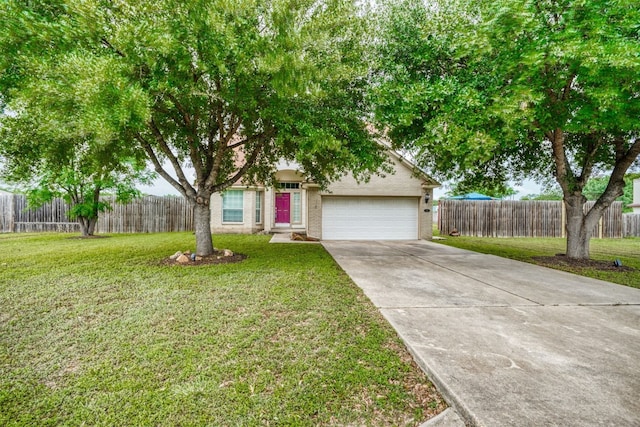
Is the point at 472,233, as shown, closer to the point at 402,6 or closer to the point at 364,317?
the point at 402,6

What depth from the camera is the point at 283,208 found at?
48.9 feet

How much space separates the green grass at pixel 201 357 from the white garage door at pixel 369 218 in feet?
24.3

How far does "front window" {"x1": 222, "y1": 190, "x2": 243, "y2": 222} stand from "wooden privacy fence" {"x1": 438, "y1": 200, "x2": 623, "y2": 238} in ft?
33.8

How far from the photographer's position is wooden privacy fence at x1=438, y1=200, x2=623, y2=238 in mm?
15203

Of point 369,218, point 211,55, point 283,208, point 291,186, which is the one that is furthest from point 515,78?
point 283,208

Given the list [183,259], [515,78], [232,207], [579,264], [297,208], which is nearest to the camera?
[515,78]

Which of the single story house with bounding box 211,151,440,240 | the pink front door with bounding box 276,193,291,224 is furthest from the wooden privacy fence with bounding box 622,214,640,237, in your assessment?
the pink front door with bounding box 276,193,291,224

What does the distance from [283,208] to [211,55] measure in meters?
10.4

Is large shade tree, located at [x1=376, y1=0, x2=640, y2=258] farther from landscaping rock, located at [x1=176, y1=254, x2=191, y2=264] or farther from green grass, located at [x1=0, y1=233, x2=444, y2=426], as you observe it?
landscaping rock, located at [x1=176, y1=254, x2=191, y2=264]

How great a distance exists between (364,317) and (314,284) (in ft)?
5.14

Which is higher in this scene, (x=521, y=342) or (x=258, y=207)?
(x=258, y=207)

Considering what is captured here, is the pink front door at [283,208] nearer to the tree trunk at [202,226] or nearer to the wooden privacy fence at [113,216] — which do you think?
the wooden privacy fence at [113,216]

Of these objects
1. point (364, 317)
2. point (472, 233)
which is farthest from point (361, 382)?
point (472, 233)

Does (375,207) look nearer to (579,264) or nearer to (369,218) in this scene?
(369,218)
